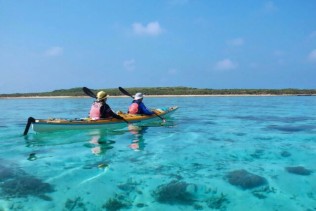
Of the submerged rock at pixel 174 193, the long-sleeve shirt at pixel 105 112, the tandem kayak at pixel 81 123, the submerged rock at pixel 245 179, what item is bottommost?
the submerged rock at pixel 174 193

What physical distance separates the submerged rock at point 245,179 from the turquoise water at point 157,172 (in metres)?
0.02

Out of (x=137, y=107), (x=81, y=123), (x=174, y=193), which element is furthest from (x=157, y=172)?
(x=137, y=107)

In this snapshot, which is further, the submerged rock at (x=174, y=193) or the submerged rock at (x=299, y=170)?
the submerged rock at (x=299, y=170)

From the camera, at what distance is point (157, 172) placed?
29.9 feet

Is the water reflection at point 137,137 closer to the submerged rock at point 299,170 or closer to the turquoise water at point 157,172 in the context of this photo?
the turquoise water at point 157,172

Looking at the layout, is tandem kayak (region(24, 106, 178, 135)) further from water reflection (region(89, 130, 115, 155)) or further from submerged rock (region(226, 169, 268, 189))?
submerged rock (region(226, 169, 268, 189))

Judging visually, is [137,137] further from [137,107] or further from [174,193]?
[174,193]

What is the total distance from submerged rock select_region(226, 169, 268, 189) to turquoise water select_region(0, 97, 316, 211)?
0.02 meters

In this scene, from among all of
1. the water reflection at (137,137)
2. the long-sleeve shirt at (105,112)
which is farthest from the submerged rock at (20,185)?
the long-sleeve shirt at (105,112)

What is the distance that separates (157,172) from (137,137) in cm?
609

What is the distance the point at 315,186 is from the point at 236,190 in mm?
1948

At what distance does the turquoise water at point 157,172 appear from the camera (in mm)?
7068

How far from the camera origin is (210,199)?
7.25m

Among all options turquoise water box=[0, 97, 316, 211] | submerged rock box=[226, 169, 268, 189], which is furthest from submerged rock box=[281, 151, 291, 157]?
submerged rock box=[226, 169, 268, 189]
